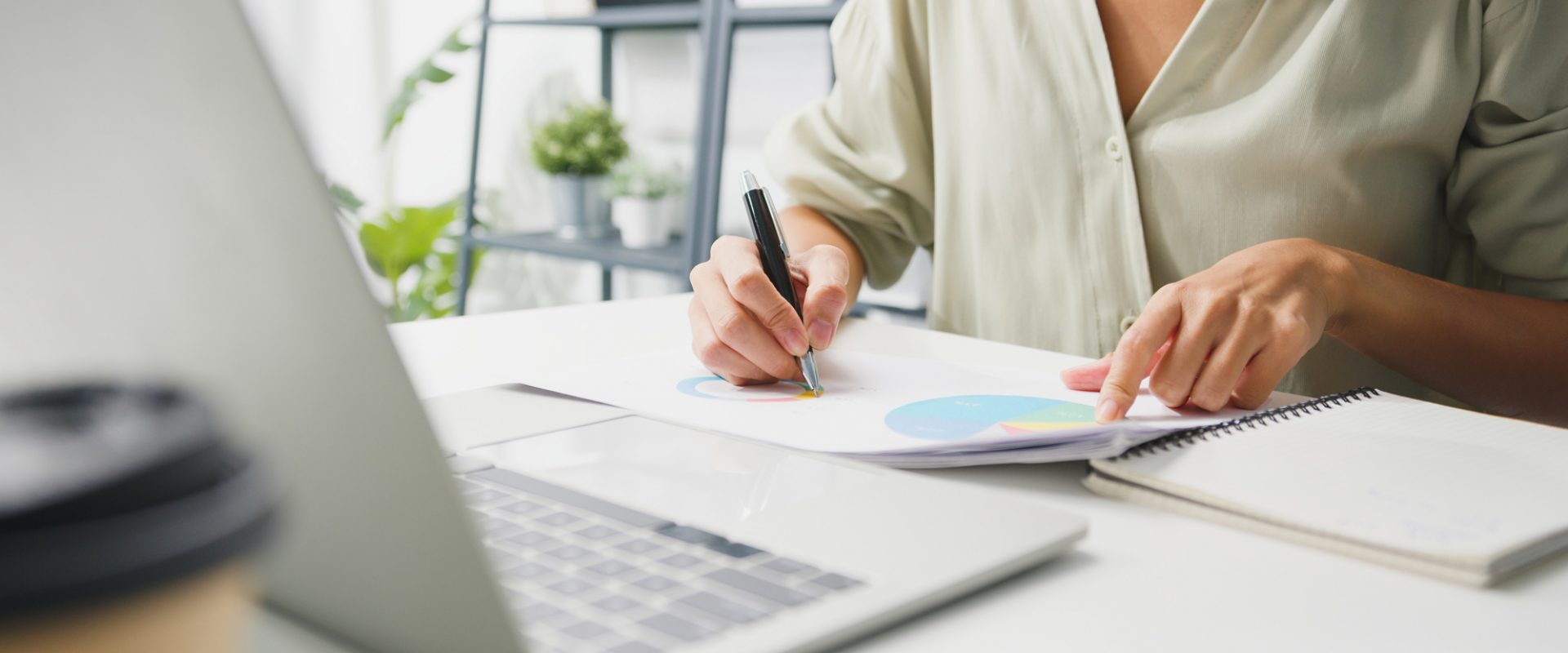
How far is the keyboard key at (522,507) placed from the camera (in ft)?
1.38

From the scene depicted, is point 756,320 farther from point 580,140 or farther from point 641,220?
point 580,140

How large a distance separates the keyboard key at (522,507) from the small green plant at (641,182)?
1945mm

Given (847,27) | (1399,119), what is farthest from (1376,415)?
(847,27)

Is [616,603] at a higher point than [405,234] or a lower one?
higher

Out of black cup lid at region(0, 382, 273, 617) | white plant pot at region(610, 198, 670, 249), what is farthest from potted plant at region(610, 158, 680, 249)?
black cup lid at region(0, 382, 273, 617)

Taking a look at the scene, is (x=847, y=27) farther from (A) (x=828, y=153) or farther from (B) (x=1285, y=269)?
(B) (x=1285, y=269)

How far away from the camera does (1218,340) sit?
0.63m

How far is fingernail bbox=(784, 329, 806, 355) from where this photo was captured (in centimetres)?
69

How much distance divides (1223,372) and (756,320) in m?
0.27

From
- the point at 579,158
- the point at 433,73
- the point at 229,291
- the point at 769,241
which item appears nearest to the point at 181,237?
the point at 229,291

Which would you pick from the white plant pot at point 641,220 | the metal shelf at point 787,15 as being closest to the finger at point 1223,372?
the metal shelf at point 787,15

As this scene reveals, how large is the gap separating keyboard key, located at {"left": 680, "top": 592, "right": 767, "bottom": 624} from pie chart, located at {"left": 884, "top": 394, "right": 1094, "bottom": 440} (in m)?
0.23

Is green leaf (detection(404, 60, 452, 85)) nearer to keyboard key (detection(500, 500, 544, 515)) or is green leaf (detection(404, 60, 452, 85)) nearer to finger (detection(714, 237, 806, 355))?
finger (detection(714, 237, 806, 355))

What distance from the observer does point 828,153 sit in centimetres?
115
